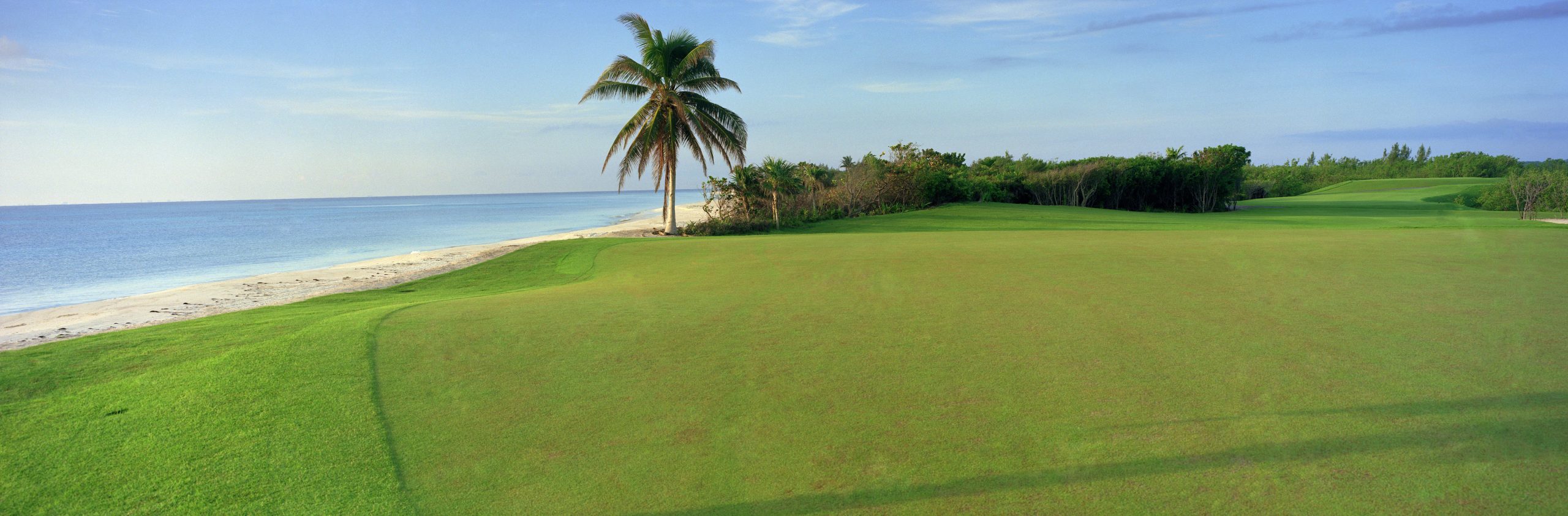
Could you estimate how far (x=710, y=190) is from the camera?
33.8 m

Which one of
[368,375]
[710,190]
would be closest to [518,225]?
[710,190]

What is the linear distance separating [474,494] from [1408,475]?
492 centimetres

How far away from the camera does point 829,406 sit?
208 inches

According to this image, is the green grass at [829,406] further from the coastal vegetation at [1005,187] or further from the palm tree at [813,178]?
the palm tree at [813,178]

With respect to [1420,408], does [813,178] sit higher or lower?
higher

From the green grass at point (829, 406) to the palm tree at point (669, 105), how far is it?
66.4ft

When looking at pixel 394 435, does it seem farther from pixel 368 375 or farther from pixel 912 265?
pixel 912 265

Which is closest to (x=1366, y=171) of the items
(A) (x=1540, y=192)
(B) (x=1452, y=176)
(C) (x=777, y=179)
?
(B) (x=1452, y=176)

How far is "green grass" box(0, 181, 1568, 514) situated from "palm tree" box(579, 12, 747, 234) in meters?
20.2

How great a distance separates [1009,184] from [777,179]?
2353 centimetres

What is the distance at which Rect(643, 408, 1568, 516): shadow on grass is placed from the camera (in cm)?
386

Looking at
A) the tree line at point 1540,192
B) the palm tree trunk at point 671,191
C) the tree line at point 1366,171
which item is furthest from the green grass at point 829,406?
the tree line at point 1366,171

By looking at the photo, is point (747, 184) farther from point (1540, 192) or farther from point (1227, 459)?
point (1540, 192)

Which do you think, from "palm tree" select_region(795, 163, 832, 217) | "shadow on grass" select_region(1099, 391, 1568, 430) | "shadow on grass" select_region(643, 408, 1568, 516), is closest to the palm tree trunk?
"palm tree" select_region(795, 163, 832, 217)
